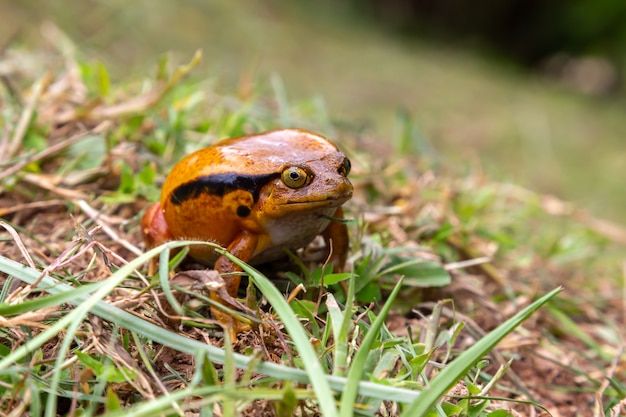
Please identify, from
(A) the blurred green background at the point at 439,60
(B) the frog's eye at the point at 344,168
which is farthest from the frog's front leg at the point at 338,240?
(A) the blurred green background at the point at 439,60

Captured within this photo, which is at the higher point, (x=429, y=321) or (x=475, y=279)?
(x=429, y=321)

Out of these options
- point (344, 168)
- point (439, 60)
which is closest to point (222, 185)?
point (344, 168)

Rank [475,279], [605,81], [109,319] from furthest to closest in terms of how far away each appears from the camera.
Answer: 1. [605,81]
2. [475,279]
3. [109,319]

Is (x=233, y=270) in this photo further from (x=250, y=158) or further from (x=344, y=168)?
(x=344, y=168)

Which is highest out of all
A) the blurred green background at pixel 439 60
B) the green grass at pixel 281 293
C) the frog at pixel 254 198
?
the frog at pixel 254 198

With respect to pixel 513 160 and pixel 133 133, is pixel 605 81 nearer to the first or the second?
pixel 513 160

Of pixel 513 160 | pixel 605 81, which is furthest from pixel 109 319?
pixel 605 81

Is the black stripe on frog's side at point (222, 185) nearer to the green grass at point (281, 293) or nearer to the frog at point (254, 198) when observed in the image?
the frog at point (254, 198)
